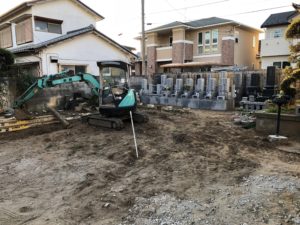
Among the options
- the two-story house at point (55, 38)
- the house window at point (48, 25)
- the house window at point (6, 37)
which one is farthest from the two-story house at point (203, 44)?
the house window at point (6, 37)

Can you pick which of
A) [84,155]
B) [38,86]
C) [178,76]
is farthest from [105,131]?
[178,76]

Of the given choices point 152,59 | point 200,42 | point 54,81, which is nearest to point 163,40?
point 152,59

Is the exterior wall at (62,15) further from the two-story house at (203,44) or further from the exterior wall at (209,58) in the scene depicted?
the exterior wall at (209,58)

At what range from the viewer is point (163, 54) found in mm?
26594

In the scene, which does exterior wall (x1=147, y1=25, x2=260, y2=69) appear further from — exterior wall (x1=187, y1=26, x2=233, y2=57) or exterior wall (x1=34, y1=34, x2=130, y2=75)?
exterior wall (x1=34, y1=34, x2=130, y2=75)

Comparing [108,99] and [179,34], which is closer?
[108,99]

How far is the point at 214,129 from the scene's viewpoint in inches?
353

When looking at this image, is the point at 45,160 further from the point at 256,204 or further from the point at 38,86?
the point at 256,204

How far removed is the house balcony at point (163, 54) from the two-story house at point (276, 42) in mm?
7869

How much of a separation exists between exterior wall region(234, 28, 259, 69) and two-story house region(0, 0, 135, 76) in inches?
420

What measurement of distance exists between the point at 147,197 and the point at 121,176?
1105 millimetres

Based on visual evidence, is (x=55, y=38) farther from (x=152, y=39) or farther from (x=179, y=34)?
(x=152, y=39)

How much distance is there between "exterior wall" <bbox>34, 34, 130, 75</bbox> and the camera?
14.8m

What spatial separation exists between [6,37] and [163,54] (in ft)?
43.4
